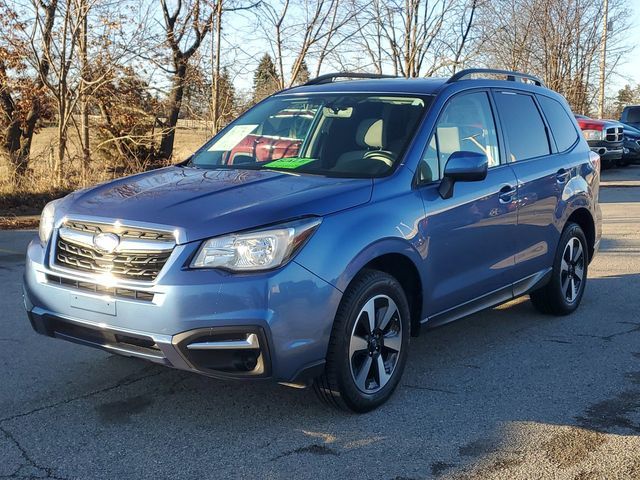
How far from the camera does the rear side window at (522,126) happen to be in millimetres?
5535

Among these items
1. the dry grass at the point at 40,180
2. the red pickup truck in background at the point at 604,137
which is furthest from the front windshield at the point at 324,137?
the red pickup truck in background at the point at 604,137

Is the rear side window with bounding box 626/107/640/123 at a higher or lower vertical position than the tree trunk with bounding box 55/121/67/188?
higher

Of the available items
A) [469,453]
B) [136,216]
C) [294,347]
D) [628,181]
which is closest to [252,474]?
[294,347]

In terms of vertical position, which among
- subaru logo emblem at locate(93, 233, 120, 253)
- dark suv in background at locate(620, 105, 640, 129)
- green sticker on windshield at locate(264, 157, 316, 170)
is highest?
dark suv in background at locate(620, 105, 640, 129)

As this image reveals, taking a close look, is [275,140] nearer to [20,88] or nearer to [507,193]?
[507,193]

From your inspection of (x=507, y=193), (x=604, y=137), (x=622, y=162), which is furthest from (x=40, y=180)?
(x=622, y=162)

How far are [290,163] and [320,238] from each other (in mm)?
1120

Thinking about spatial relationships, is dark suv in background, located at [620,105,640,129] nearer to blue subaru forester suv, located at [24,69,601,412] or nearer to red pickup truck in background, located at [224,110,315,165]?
blue subaru forester suv, located at [24,69,601,412]

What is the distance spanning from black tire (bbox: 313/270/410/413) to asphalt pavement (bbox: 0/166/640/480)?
0.13 m

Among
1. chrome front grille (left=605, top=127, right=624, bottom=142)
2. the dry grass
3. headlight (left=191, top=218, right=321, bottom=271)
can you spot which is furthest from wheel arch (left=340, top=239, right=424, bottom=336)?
chrome front grille (left=605, top=127, right=624, bottom=142)

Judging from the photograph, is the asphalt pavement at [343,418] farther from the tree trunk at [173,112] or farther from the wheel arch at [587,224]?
the tree trunk at [173,112]

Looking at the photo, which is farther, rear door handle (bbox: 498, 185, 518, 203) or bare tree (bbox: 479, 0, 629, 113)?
bare tree (bbox: 479, 0, 629, 113)

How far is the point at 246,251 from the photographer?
11.7 ft

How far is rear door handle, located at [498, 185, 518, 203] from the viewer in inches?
202
